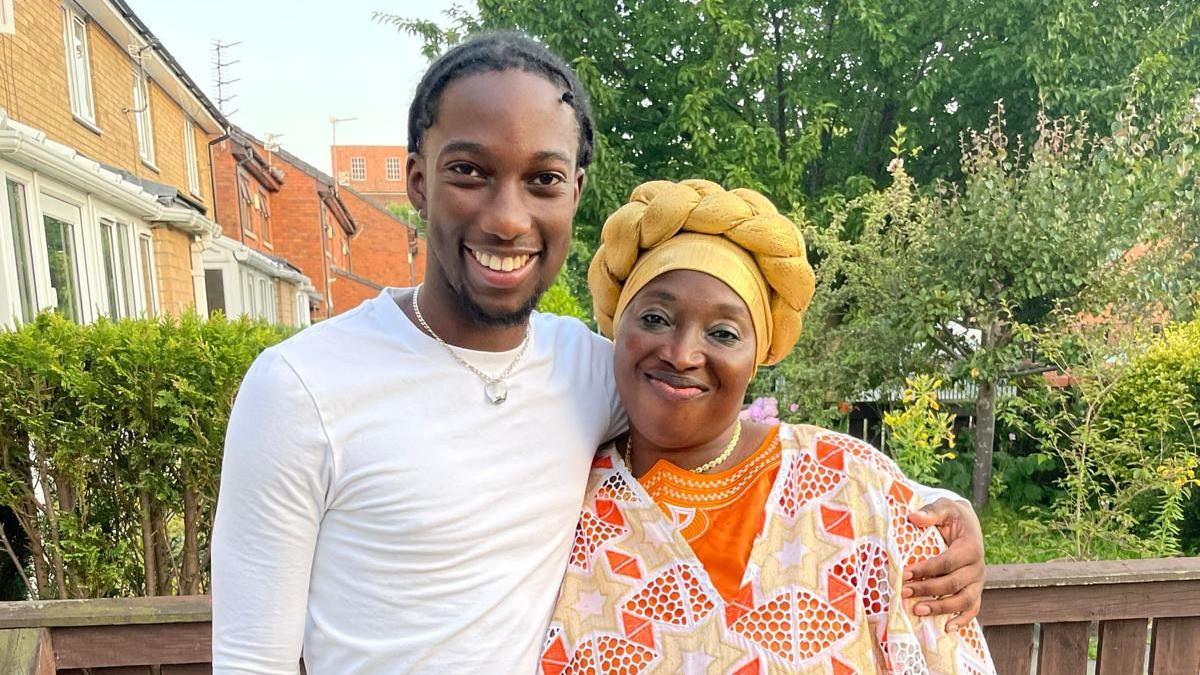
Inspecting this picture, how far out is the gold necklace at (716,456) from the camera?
161cm

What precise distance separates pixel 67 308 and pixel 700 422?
30.6ft

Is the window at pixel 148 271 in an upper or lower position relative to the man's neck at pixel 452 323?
upper

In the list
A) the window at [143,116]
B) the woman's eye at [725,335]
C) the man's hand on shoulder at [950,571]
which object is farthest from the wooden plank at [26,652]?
the window at [143,116]

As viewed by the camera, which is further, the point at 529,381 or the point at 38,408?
the point at 38,408

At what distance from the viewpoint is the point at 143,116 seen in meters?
12.0

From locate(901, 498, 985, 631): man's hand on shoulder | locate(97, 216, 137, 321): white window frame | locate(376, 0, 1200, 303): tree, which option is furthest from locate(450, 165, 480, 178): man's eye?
locate(97, 216, 137, 321): white window frame

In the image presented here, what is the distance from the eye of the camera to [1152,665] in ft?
7.52

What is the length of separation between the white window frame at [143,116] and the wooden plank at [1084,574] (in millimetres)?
12605

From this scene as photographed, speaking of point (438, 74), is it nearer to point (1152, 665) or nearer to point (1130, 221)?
point (1152, 665)

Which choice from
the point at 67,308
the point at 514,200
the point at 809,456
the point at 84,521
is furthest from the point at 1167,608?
the point at 67,308

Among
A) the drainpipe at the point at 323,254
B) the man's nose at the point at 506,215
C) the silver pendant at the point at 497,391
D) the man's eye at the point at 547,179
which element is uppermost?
the drainpipe at the point at 323,254

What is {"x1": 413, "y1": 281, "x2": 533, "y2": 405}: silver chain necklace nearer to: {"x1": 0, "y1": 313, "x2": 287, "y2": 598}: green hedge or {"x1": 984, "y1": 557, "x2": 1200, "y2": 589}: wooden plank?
{"x1": 984, "y1": 557, "x2": 1200, "y2": 589}: wooden plank

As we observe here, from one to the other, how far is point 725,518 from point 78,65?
1116 cm

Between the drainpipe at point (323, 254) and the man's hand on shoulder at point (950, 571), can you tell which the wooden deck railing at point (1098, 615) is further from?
the drainpipe at point (323, 254)
